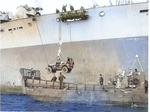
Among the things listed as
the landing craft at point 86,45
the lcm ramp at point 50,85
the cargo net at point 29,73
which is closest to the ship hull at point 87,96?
the landing craft at point 86,45

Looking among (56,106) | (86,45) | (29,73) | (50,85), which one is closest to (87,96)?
(56,106)

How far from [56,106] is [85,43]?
3.27 metres

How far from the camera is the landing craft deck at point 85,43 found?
8.66m

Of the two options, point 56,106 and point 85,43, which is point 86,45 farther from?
point 56,106

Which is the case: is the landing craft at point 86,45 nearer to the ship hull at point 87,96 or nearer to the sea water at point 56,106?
the ship hull at point 87,96

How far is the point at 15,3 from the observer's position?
9.35 metres

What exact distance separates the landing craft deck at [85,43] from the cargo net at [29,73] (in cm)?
39

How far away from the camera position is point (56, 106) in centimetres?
790

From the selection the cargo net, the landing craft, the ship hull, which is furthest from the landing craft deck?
the ship hull

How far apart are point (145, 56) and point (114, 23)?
2018 mm

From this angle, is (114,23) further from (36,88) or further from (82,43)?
(36,88)

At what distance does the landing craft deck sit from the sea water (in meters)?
1.52

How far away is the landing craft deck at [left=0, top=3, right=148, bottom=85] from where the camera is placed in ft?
28.4

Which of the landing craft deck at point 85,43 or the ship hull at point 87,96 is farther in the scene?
the landing craft deck at point 85,43
